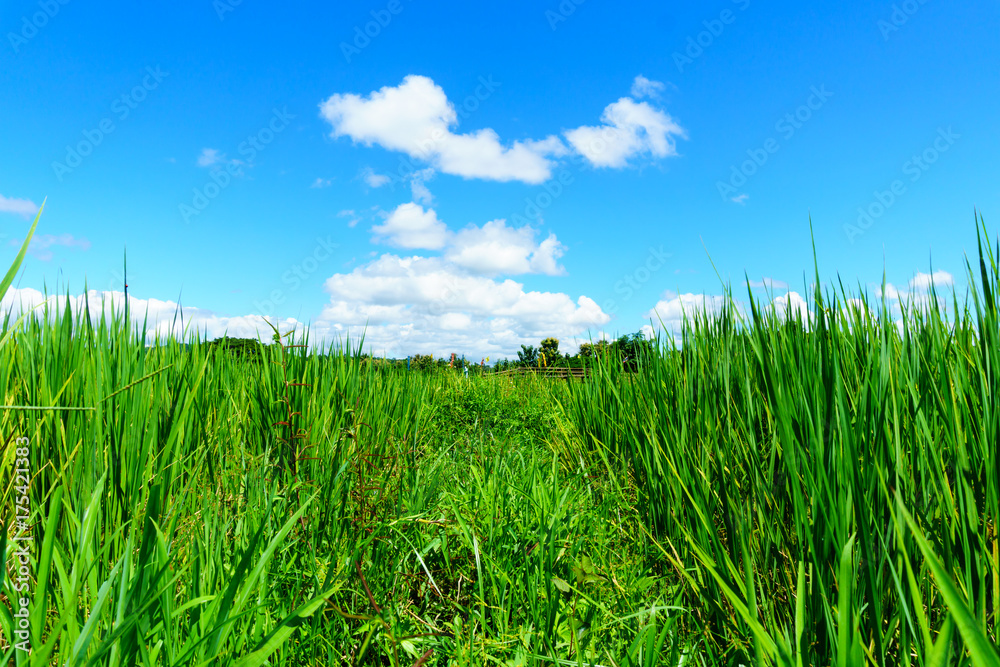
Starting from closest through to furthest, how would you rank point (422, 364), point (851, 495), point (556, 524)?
point (851, 495)
point (556, 524)
point (422, 364)

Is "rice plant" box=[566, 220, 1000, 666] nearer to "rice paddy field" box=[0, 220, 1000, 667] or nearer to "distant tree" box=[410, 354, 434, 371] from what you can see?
"rice paddy field" box=[0, 220, 1000, 667]

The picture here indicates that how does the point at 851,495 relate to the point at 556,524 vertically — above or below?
above

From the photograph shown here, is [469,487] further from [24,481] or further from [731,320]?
[24,481]

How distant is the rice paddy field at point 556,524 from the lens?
3.46ft

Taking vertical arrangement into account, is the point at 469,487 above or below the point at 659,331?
below

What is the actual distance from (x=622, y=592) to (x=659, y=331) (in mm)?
1831

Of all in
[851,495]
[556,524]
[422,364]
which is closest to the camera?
[851,495]

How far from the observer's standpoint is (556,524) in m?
1.92

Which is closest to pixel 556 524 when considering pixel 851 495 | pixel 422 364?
pixel 851 495

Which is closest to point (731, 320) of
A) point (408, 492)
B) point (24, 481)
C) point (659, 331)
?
point (659, 331)

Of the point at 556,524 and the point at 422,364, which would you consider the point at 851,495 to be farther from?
the point at 422,364

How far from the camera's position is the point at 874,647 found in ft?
3.78

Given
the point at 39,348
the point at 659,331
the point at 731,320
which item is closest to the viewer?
the point at 39,348

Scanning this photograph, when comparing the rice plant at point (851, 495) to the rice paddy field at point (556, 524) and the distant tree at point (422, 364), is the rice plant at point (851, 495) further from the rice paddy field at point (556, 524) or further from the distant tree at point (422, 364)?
the distant tree at point (422, 364)
